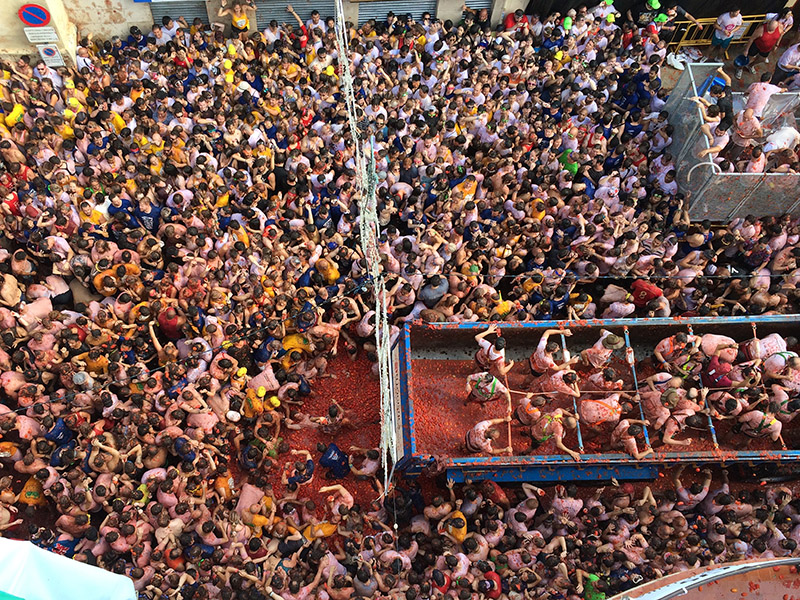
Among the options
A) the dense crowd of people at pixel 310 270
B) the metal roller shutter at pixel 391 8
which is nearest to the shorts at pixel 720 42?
the dense crowd of people at pixel 310 270

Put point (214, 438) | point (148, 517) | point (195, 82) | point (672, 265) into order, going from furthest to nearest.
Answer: point (195, 82)
point (672, 265)
point (214, 438)
point (148, 517)

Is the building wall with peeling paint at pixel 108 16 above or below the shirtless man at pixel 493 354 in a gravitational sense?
above

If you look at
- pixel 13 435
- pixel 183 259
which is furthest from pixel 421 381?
pixel 13 435

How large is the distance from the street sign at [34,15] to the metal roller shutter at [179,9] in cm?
193

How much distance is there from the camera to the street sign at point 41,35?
10.5 meters

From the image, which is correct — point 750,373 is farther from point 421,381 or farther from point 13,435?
point 13,435

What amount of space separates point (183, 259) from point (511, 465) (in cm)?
526

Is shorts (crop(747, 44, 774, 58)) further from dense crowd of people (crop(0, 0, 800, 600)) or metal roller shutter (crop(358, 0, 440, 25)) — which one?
metal roller shutter (crop(358, 0, 440, 25))

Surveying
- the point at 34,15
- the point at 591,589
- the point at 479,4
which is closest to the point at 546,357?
the point at 591,589

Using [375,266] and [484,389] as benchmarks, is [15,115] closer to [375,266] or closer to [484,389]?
[375,266]

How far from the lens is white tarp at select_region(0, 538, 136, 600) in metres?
4.27

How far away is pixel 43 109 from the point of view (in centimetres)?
1011

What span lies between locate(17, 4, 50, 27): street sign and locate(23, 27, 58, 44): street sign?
9 cm

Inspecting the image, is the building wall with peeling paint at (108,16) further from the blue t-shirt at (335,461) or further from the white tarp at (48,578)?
the white tarp at (48,578)
